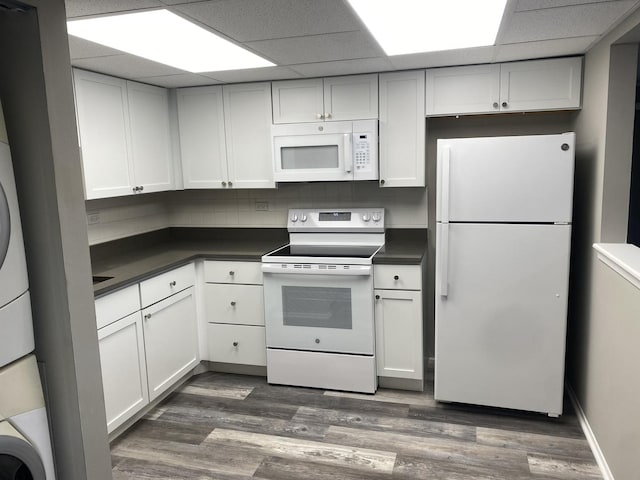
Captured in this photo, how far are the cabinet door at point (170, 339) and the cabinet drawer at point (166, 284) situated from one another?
0.04 meters

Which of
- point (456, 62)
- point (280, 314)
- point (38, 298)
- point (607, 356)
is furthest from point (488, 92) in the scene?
point (38, 298)

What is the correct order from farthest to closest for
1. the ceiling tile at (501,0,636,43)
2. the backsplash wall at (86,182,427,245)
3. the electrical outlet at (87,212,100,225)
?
the backsplash wall at (86,182,427,245) → the electrical outlet at (87,212,100,225) → the ceiling tile at (501,0,636,43)

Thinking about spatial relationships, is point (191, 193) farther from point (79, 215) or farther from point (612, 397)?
point (612, 397)

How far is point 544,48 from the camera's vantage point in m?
2.75

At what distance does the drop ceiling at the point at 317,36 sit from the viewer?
194cm

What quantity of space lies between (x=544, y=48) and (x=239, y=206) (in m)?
2.38

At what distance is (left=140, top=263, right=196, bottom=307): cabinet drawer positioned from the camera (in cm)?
299

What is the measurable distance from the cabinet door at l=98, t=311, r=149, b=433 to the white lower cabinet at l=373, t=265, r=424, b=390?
1458 mm

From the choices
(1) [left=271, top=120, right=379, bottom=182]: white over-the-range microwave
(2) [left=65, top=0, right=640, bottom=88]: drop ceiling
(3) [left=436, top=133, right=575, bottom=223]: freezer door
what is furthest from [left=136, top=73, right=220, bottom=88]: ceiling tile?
(3) [left=436, top=133, right=575, bottom=223]: freezer door

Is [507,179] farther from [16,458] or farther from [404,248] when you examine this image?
[16,458]

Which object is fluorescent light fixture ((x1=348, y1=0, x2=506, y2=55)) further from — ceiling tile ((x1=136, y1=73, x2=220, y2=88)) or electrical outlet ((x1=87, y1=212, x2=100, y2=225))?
electrical outlet ((x1=87, y1=212, x2=100, y2=225))

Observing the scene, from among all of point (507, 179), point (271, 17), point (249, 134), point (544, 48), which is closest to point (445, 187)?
point (507, 179)

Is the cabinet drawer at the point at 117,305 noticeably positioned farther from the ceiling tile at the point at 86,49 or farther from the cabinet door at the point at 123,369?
the ceiling tile at the point at 86,49

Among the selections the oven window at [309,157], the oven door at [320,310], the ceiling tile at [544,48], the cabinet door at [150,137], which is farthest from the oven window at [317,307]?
the ceiling tile at [544,48]
